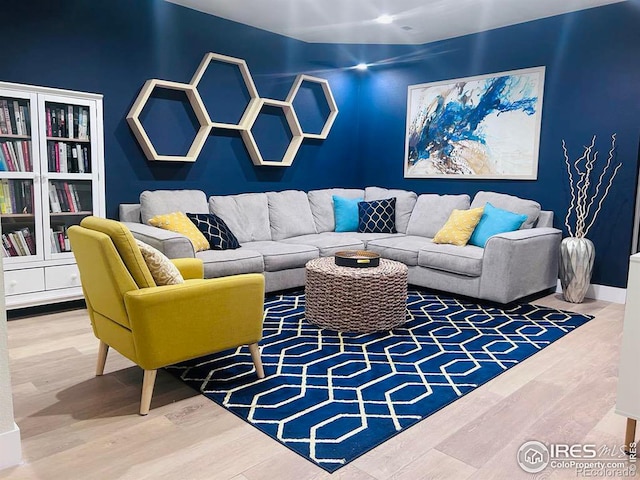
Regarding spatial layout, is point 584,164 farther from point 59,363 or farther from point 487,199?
point 59,363

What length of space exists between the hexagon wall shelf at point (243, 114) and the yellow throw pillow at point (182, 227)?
66 cm

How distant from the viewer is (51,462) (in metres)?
1.87

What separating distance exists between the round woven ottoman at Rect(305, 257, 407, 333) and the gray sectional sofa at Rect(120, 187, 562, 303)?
81 centimetres

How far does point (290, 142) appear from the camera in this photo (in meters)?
5.54

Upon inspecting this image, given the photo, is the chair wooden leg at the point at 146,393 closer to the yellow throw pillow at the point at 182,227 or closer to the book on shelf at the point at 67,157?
the yellow throw pillow at the point at 182,227

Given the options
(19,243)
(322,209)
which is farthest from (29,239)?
(322,209)

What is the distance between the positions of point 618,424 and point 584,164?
294 centimetres

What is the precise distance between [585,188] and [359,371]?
117 inches

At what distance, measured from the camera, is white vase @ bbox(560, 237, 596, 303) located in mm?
4180

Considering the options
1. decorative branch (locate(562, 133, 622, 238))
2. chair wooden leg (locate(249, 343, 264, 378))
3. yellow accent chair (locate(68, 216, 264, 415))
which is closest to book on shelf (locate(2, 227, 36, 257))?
yellow accent chair (locate(68, 216, 264, 415))

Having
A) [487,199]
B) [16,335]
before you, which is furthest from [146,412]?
[487,199]

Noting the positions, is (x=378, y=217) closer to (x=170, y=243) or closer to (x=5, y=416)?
(x=170, y=243)

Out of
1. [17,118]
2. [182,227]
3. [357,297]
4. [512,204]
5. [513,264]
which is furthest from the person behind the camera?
[512,204]

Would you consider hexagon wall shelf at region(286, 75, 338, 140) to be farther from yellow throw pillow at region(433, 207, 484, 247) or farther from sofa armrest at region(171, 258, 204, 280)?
sofa armrest at region(171, 258, 204, 280)
